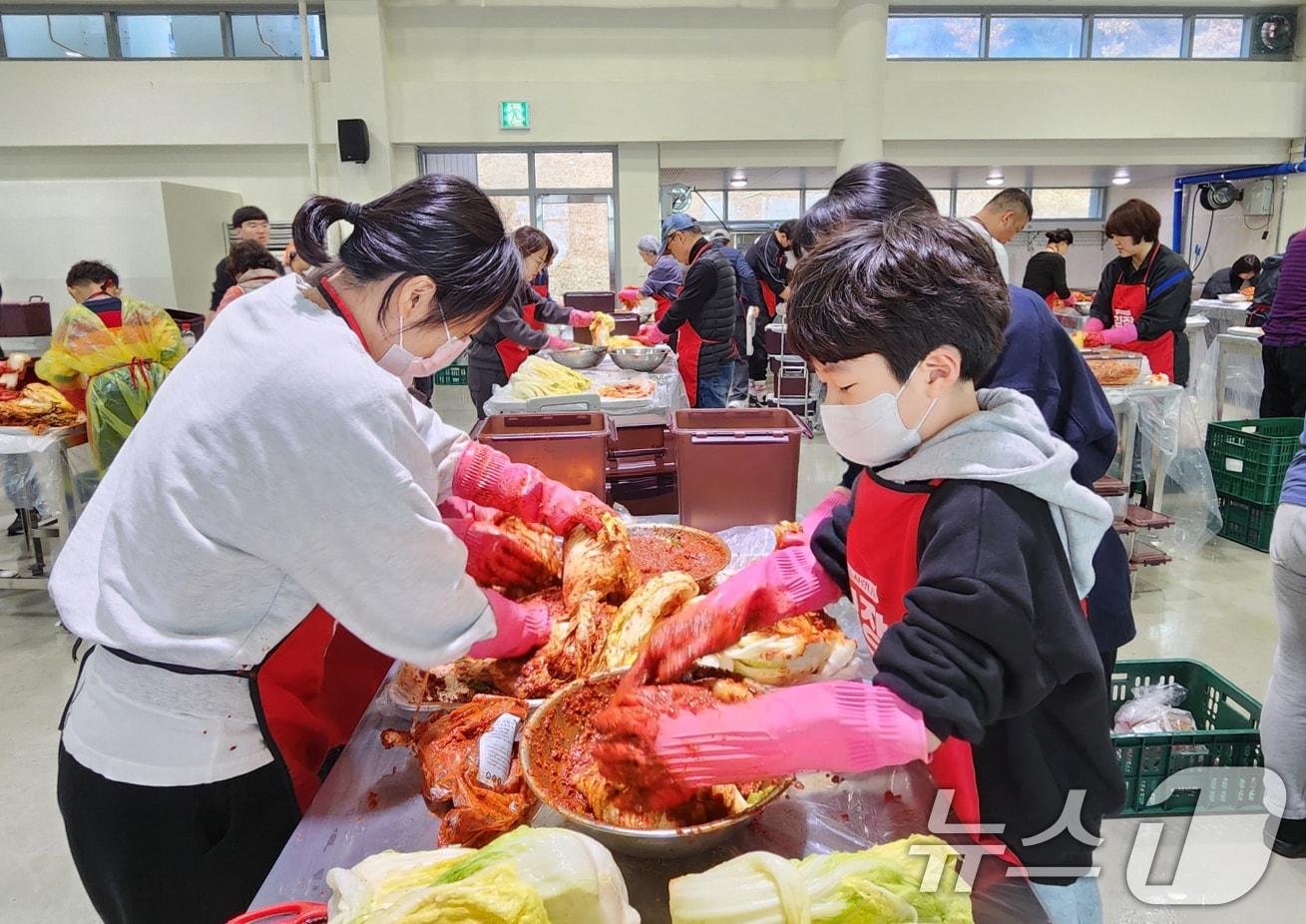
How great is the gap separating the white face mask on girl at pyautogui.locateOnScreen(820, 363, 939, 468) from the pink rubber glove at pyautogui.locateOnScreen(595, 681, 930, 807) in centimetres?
34

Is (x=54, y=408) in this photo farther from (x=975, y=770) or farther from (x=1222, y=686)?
(x=1222, y=686)

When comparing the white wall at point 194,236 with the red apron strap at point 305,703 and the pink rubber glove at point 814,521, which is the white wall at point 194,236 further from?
the pink rubber glove at point 814,521

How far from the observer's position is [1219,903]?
234cm

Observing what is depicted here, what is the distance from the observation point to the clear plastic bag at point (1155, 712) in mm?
2727

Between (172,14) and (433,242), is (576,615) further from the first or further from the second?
(172,14)

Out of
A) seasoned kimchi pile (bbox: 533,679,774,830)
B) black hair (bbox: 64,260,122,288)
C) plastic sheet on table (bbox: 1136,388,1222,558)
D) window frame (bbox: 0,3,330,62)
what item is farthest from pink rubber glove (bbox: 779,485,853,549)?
window frame (bbox: 0,3,330,62)

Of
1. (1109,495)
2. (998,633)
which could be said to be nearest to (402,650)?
(998,633)

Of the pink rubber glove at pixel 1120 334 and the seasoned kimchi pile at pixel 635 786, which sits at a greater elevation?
the pink rubber glove at pixel 1120 334

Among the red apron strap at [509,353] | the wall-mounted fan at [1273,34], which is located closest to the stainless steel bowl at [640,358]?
the red apron strap at [509,353]

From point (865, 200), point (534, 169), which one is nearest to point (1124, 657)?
point (865, 200)

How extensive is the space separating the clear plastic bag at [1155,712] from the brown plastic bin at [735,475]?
1.30 metres

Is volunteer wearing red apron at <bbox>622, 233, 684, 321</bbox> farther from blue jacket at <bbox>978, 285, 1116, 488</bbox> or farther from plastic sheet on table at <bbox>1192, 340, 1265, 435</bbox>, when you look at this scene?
blue jacket at <bbox>978, 285, 1116, 488</bbox>

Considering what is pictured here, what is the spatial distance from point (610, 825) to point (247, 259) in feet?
15.0

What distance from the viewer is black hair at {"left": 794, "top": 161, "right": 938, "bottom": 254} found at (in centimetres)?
190
